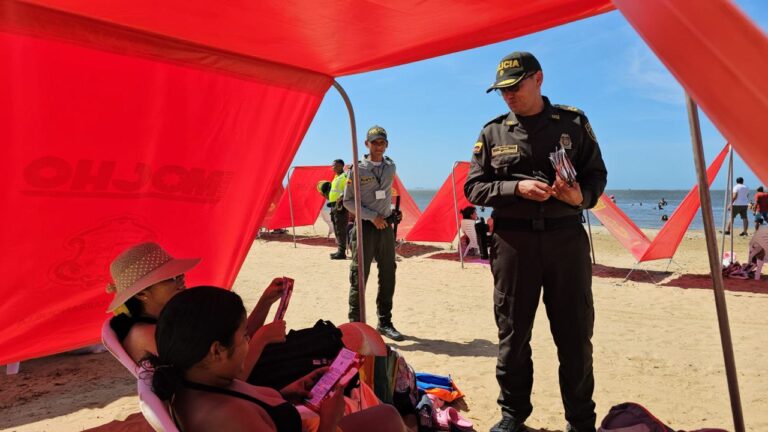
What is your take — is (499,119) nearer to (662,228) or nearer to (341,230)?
(662,228)

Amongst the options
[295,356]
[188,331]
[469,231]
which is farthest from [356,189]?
[469,231]

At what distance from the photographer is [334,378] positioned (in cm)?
193

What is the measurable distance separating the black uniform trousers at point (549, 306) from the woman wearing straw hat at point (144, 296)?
120cm

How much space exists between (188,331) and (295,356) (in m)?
0.85

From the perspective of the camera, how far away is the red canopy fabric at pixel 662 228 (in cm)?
749

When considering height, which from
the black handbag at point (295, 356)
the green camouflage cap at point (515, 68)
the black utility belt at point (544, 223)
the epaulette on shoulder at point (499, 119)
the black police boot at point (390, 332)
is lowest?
the black police boot at point (390, 332)

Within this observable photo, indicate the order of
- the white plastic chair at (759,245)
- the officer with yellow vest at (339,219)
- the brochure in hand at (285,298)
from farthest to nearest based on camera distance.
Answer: the officer with yellow vest at (339,219)
the white plastic chair at (759,245)
the brochure in hand at (285,298)

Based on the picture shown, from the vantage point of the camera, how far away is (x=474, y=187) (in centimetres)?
274

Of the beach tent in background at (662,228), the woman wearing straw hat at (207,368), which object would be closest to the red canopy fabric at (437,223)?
the beach tent in background at (662,228)

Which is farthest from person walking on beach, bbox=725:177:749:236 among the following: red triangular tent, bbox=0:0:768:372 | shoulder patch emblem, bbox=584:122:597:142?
red triangular tent, bbox=0:0:768:372

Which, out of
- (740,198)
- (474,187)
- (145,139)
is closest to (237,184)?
(145,139)

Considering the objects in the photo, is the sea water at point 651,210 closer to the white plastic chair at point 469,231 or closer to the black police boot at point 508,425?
the white plastic chair at point 469,231

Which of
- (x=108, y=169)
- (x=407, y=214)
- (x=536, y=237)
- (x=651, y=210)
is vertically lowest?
(x=407, y=214)

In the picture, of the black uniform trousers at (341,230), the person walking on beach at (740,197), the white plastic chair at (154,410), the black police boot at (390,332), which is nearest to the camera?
the white plastic chair at (154,410)
